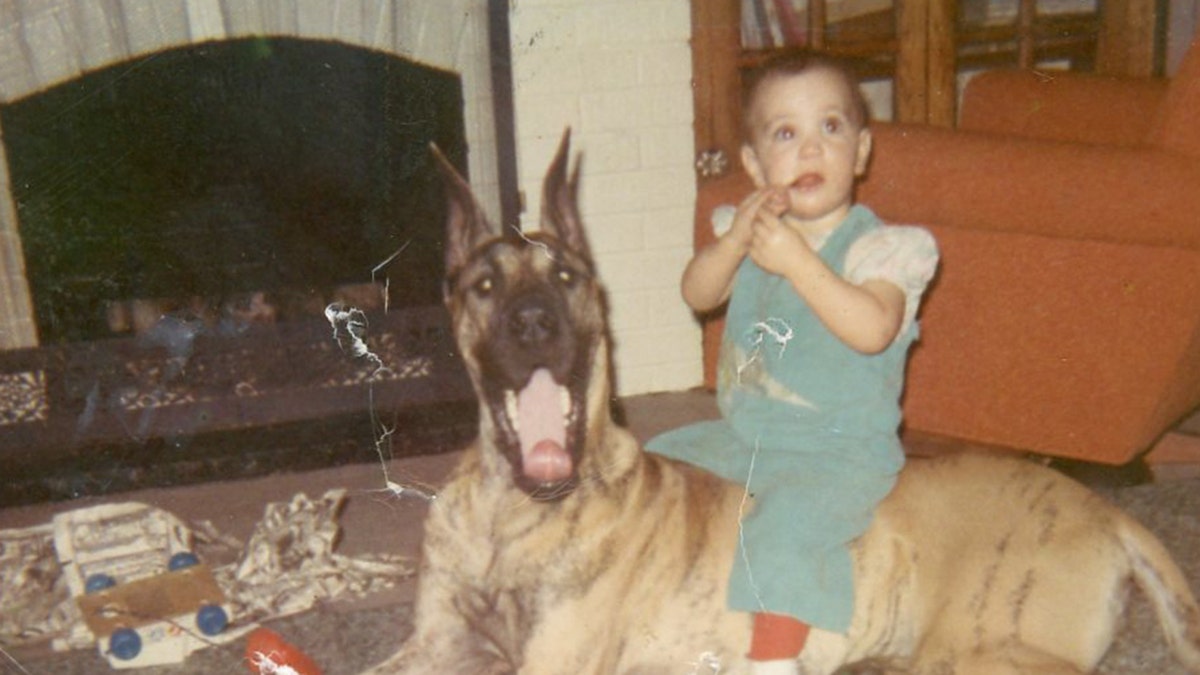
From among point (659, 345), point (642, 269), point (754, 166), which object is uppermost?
point (754, 166)

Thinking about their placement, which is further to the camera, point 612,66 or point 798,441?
point 612,66

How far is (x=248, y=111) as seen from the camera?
3.86 metres

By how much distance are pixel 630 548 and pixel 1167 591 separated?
0.87 m

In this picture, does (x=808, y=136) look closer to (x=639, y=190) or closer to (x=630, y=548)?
(x=630, y=548)

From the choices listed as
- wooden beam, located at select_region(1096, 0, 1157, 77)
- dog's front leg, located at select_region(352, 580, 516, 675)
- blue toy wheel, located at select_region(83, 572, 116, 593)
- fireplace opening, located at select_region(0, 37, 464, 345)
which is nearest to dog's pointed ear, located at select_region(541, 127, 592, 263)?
dog's front leg, located at select_region(352, 580, 516, 675)

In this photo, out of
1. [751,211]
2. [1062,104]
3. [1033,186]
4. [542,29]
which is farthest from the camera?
[1062,104]

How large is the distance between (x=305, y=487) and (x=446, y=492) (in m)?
1.72

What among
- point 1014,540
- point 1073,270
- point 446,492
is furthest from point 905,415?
point 446,492

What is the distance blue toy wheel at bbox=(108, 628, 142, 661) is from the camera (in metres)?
2.42

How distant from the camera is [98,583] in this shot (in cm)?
265

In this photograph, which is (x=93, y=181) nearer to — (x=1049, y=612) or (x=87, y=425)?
(x=87, y=425)

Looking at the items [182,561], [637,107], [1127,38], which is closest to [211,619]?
[182,561]

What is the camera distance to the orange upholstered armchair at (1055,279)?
106 inches

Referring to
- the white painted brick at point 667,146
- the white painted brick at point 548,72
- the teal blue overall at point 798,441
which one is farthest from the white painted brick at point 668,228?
the teal blue overall at point 798,441
